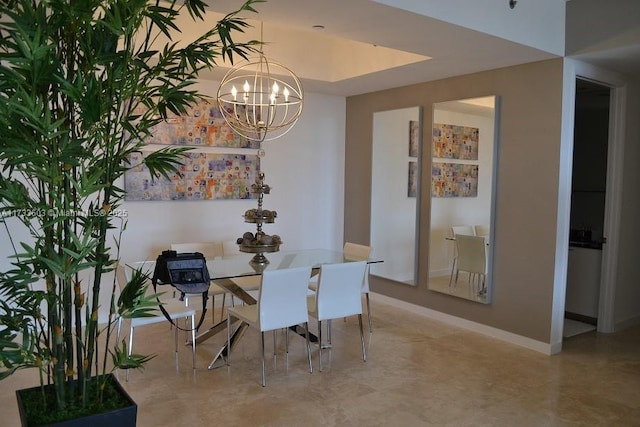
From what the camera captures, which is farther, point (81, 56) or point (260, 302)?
point (260, 302)

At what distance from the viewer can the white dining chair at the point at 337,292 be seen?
384cm

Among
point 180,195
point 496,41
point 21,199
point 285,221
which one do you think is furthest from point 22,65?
point 285,221

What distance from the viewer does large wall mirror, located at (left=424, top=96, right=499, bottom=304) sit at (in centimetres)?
474

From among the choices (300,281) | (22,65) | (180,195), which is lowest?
(300,281)

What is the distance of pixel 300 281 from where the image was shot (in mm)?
3615

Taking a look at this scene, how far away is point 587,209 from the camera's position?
5.85 meters

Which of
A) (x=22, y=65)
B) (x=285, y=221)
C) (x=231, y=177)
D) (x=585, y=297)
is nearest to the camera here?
(x=22, y=65)

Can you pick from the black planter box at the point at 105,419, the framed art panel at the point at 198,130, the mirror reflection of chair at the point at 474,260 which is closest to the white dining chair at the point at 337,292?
the mirror reflection of chair at the point at 474,260

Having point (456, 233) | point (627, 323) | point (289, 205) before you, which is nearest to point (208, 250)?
point (289, 205)

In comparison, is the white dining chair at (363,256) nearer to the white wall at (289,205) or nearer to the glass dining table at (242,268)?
the glass dining table at (242,268)

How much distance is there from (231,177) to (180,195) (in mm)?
599

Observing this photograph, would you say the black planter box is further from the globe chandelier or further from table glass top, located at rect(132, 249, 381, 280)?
the globe chandelier

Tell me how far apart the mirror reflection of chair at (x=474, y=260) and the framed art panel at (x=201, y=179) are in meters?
2.35

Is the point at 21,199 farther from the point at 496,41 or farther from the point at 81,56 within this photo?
the point at 496,41
